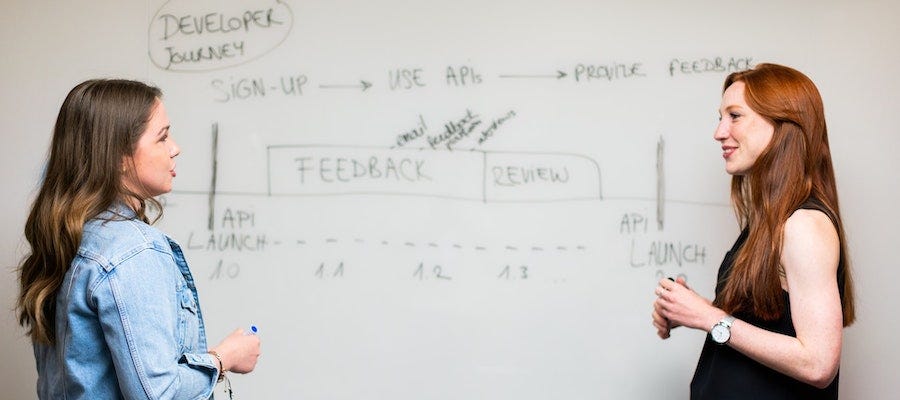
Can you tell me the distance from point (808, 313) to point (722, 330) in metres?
0.15

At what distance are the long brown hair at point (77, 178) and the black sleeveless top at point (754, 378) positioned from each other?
1035 mm

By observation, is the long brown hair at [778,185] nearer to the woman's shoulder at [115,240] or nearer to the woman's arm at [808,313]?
the woman's arm at [808,313]

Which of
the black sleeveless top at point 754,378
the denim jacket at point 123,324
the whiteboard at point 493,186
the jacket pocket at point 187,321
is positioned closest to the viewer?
the denim jacket at point 123,324

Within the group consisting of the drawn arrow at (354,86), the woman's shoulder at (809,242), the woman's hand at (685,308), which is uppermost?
the drawn arrow at (354,86)

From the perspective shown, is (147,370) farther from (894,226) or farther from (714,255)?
(894,226)

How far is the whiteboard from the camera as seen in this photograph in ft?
6.56

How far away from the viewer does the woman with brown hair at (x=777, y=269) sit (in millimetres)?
1314

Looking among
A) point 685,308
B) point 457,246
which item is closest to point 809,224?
point 685,308

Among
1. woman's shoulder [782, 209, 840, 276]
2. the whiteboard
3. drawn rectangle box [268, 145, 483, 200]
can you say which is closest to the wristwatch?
woman's shoulder [782, 209, 840, 276]

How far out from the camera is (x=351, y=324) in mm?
2025

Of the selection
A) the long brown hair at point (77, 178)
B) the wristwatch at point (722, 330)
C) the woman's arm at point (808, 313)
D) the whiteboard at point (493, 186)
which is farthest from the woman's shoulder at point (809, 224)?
the long brown hair at point (77, 178)

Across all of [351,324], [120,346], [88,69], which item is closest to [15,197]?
[88,69]

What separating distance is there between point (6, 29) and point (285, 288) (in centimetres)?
98

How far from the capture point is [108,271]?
3.87 ft
